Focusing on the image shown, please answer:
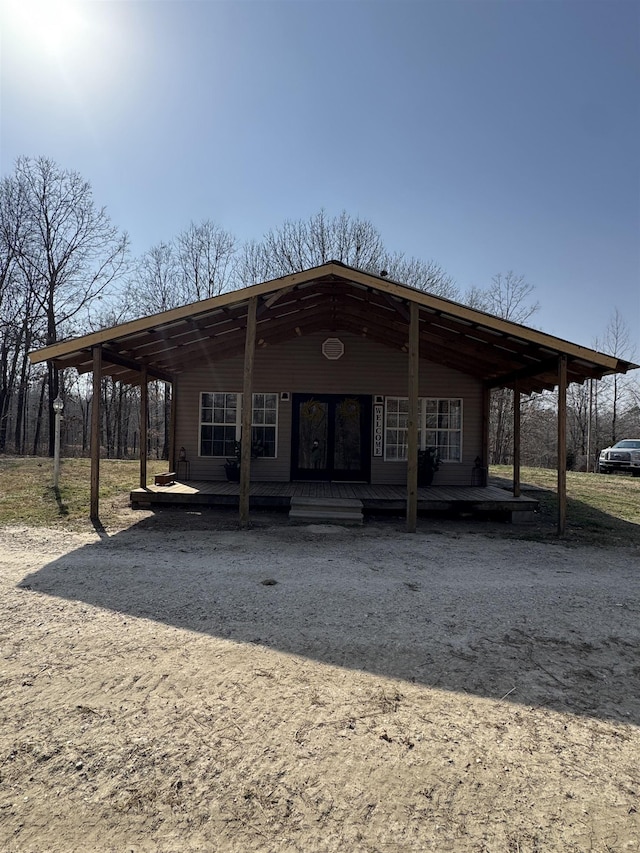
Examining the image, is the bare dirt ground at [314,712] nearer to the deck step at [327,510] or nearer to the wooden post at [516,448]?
the deck step at [327,510]

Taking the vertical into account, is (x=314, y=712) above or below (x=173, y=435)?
below

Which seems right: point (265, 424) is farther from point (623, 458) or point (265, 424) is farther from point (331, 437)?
point (623, 458)

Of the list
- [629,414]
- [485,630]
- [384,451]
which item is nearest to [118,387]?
[384,451]

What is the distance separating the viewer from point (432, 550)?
6.11 meters

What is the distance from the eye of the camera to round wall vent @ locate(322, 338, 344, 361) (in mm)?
10555

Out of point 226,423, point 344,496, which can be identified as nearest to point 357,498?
point 344,496

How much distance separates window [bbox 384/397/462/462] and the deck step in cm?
288

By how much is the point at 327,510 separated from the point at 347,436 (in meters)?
3.04

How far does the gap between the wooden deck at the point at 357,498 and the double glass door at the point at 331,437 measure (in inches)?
56.0

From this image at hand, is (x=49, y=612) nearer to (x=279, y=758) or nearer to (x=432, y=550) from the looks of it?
(x=279, y=758)

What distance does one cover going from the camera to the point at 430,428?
10703mm

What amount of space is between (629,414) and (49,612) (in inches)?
1546

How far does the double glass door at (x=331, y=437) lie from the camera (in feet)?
35.1

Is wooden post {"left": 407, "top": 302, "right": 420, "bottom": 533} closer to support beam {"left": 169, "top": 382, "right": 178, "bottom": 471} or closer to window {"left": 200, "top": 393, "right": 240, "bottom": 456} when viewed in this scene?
window {"left": 200, "top": 393, "right": 240, "bottom": 456}
